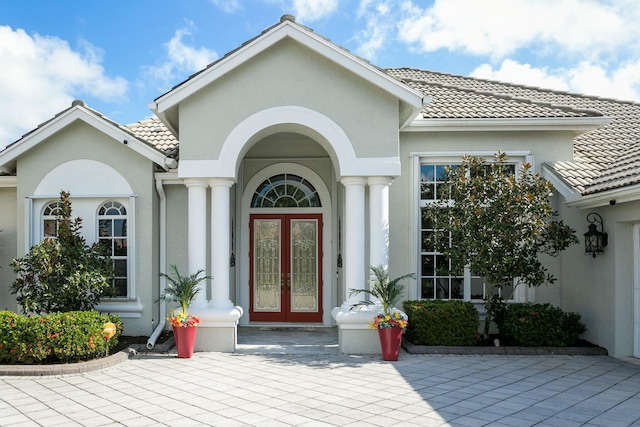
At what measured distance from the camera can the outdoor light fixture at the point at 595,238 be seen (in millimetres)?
9828

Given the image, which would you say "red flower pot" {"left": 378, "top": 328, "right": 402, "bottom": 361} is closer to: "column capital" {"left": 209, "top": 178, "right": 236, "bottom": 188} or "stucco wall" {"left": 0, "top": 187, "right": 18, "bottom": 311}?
"column capital" {"left": 209, "top": 178, "right": 236, "bottom": 188}

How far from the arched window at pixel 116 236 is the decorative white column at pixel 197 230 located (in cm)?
187

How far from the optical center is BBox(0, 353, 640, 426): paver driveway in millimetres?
6156

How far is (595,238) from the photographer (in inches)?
391

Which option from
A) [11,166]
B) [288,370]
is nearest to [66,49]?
[11,166]

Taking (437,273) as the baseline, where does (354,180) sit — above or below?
above

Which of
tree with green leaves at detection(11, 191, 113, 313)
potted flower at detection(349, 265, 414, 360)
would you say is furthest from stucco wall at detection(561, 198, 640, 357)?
tree with green leaves at detection(11, 191, 113, 313)

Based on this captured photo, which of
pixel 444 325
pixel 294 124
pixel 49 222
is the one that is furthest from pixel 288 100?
pixel 49 222

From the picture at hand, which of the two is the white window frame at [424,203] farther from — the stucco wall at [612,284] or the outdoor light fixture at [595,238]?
the outdoor light fixture at [595,238]

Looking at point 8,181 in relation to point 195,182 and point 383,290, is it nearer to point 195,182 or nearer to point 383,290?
point 195,182

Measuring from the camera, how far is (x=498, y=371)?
27.8 feet

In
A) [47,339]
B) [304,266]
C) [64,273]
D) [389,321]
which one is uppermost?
[64,273]

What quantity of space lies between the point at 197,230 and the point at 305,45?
4.13 m

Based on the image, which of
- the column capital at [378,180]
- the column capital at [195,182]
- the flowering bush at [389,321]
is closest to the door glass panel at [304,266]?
the column capital at [378,180]
